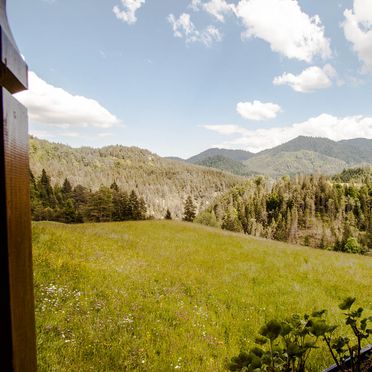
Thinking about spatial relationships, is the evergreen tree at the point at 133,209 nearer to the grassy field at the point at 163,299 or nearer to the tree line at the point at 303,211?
the tree line at the point at 303,211

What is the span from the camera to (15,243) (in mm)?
1416

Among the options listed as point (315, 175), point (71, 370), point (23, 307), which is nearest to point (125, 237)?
point (71, 370)

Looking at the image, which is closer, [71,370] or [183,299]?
[71,370]

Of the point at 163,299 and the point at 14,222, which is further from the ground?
the point at 14,222

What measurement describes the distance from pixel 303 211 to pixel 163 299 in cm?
16363

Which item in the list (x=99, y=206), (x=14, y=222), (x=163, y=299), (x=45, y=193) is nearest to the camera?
(x=14, y=222)

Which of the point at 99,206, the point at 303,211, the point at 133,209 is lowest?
the point at 303,211

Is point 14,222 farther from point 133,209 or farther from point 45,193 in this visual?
point 45,193

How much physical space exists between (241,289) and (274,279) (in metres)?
2.28

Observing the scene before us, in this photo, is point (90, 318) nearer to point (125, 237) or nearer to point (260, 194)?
point (125, 237)

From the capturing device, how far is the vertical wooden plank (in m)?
1.30

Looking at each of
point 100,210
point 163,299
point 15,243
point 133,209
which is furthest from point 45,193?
point 15,243

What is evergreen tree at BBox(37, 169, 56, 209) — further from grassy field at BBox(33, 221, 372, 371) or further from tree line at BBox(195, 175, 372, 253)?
grassy field at BBox(33, 221, 372, 371)

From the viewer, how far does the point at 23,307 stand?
1.48 metres
